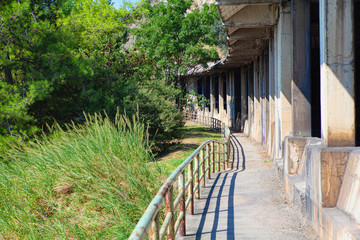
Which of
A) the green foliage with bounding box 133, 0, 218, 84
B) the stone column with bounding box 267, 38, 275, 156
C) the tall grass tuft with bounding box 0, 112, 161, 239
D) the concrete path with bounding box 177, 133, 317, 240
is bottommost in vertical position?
the concrete path with bounding box 177, 133, 317, 240

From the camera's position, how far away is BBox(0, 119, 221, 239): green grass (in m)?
4.79

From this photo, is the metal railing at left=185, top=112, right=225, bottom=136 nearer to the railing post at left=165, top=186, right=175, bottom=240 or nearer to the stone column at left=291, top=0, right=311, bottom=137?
the stone column at left=291, top=0, right=311, bottom=137

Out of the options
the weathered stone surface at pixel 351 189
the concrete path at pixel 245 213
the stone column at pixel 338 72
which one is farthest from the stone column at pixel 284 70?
the weathered stone surface at pixel 351 189

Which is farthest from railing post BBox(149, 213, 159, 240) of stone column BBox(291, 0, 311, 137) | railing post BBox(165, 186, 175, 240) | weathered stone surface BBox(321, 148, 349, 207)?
stone column BBox(291, 0, 311, 137)

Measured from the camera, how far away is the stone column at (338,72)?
16.3 feet

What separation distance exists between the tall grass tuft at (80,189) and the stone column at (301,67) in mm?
3255

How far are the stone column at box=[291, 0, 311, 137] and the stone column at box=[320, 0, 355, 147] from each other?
8.27 ft

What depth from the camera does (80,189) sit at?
5.71 meters

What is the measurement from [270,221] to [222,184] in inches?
112

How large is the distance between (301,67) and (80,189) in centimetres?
479

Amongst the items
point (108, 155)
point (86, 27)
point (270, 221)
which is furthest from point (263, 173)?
point (86, 27)

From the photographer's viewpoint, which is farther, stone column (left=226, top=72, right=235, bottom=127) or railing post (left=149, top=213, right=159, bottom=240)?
stone column (left=226, top=72, right=235, bottom=127)

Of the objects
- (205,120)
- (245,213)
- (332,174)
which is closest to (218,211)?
(245,213)

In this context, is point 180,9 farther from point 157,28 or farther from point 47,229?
point 47,229
